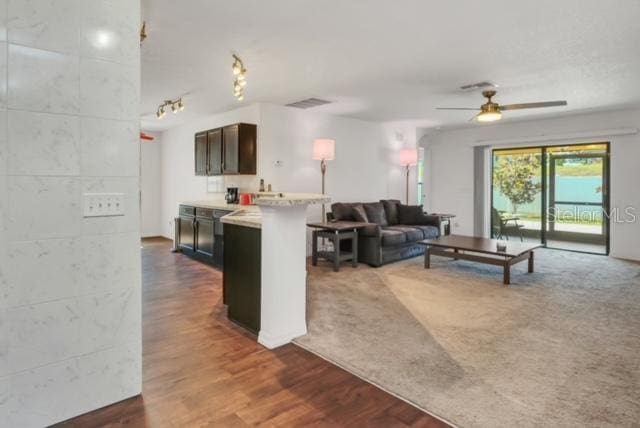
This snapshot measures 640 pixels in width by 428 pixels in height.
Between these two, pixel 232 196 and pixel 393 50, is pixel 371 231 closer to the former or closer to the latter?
pixel 232 196

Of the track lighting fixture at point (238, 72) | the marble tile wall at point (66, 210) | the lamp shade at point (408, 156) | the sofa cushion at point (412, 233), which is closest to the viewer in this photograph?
the marble tile wall at point (66, 210)

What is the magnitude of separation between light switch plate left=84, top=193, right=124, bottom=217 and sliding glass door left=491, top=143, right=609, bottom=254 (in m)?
7.38

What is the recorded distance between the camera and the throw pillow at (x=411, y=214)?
6.62m

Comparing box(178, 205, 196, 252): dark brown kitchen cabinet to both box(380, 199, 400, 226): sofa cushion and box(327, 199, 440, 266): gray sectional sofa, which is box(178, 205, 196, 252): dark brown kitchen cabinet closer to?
box(327, 199, 440, 266): gray sectional sofa

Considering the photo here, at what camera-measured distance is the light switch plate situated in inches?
76.2

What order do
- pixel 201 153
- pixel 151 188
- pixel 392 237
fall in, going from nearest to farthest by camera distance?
pixel 392 237, pixel 201 153, pixel 151 188

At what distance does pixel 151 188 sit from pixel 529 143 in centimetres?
779

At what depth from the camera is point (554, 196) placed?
279 inches

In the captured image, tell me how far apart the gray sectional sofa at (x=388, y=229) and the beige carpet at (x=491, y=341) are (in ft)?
2.01

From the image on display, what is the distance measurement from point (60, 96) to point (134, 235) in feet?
2.51

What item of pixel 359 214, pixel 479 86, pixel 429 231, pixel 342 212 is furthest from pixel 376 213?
pixel 479 86

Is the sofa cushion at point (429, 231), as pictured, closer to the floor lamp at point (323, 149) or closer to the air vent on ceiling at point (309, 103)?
the floor lamp at point (323, 149)

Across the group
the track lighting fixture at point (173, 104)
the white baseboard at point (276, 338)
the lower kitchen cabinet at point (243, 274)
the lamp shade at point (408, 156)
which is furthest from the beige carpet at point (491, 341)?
the track lighting fixture at point (173, 104)

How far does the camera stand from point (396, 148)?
771 centimetres
